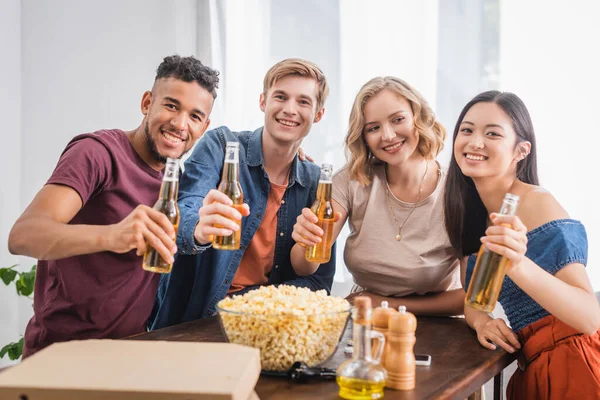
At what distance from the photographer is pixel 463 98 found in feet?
11.1

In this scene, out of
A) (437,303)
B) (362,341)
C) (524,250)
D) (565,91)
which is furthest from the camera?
(565,91)

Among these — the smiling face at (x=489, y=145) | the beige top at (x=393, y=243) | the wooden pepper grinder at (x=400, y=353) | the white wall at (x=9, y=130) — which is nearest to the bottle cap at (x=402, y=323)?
the wooden pepper grinder at (x=400, y=353)

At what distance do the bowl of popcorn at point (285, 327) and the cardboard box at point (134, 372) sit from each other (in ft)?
0.28

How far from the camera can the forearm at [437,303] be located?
6.59 feet

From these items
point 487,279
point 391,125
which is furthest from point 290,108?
point 487,279

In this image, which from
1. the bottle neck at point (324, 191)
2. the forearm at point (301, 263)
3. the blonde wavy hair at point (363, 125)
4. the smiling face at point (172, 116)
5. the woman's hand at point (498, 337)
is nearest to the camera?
the woman's hand at point (498, 337)

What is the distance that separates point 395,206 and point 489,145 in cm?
49

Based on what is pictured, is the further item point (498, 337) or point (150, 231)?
point (498, 337)

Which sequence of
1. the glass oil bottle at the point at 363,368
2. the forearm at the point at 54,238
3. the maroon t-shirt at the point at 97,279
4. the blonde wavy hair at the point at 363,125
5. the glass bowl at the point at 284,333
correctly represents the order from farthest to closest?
the blonde wavy hair at the point at 363,125 → the maroon t-shirt at the point at 97,279 → the forearm at the point at 54,238 → the glass bowl at the point at 284,333 → the glass oil bottle at the point at 363,368

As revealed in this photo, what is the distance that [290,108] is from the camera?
222 cm

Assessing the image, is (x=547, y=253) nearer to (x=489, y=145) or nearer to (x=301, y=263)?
(x=489, y=145)

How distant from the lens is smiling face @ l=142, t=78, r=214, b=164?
6.32 feet

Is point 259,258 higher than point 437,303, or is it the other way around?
point 259,258

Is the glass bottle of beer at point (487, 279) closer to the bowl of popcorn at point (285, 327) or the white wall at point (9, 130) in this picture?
the bowl of popcorn at point (285, 327)
